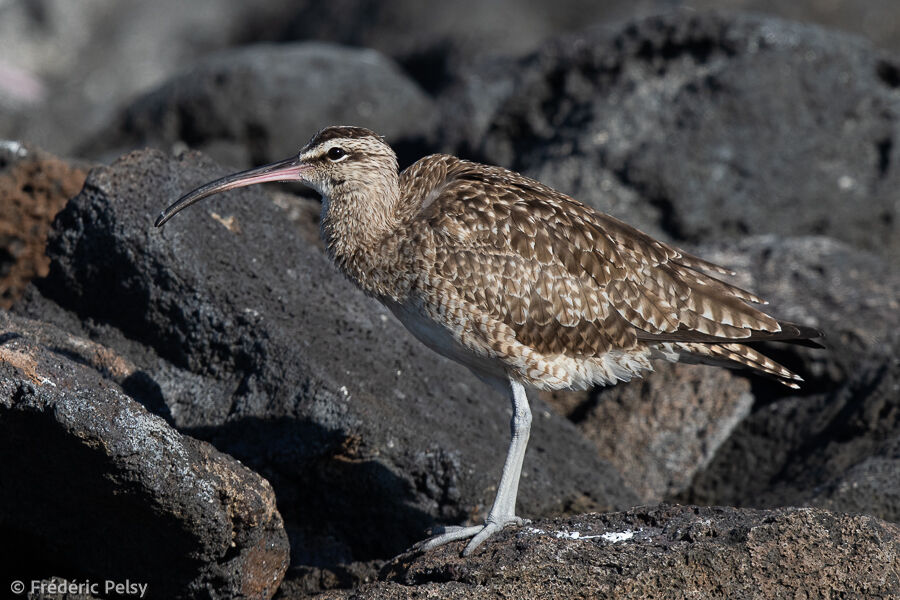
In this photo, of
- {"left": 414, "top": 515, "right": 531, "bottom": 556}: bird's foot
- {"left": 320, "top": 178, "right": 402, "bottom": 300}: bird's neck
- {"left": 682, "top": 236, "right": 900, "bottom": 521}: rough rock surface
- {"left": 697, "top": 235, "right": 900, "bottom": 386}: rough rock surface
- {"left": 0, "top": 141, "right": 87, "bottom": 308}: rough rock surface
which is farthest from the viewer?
{"left": 697, "top": 235, "right": 900, "bottom": 386}: rough rock surface

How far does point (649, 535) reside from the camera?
5773mm

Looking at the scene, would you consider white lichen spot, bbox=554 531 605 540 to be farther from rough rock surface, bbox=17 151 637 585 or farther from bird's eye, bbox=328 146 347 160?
bird's eye, bbox=328 146 347 160

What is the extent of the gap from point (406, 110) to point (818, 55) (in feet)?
19.4

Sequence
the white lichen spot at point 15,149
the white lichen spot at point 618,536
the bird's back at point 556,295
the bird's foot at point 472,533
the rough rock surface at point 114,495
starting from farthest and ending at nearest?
the white lichen spot at point 15,149 → the bird's back at point 556,295 → the bird's foot at point 472,533 → the white lichen spot at point 618,536 → the rough rock surface at point 114,495

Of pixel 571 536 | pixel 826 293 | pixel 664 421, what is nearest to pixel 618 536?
pixel 571 536

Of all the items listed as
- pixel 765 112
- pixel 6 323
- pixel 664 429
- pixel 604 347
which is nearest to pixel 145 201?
pixel 6 323

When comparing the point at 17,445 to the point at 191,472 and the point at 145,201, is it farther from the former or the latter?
the point at 145,201

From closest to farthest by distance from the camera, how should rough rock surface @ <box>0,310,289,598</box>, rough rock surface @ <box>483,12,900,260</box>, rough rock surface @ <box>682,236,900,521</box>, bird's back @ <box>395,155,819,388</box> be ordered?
1. rough rock surface @ <box>0,310,289,598</box>
2. bird's back @ <box>395,155,819,388</box>
3. rough rock surface @ <box>682,236,900,521</box>
4. rough rock surface @ <box>483,12,900,260</box>

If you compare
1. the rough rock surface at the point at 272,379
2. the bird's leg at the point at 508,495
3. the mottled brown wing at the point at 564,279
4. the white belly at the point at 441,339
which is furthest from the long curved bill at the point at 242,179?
the bird's leg at the point at 508,495

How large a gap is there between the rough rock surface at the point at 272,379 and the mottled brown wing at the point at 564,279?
1134mm

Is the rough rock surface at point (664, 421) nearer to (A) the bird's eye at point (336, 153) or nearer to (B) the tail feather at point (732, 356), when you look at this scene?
(B) the tail feather at point (732, 356)

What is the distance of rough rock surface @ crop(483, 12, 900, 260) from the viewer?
12273mm

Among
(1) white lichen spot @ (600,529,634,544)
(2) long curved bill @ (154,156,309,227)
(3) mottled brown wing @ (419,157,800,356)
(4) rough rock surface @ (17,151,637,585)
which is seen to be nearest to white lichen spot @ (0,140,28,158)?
(4) rough rock surface @ (17,151,637,585)

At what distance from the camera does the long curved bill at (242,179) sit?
23.3ft
